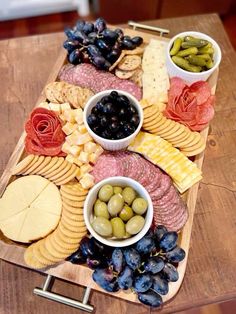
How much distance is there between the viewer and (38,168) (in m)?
1.05

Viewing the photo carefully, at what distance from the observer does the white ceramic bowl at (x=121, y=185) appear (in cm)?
92

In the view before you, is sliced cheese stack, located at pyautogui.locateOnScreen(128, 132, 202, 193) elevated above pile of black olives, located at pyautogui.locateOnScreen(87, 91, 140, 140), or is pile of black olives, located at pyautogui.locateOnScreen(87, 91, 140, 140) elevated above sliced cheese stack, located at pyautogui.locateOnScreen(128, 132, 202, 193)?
pile of black olives, located at pyautogui.locateOnScreen(87, 91, 140, 140)

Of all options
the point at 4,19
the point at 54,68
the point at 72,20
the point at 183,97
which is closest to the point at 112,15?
the point at 72,20

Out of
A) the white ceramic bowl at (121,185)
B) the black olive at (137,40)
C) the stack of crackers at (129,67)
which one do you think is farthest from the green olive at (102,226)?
the black olive at (137,40)

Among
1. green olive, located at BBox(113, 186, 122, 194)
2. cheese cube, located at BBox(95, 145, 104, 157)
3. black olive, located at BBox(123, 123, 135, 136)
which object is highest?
black olive, located at BBox(123, 123, 135, 136)

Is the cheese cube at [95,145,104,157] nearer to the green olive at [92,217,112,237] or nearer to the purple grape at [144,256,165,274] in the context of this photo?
the green olive at [92,217,112,237]

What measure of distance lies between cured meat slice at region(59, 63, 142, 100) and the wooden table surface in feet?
0.52

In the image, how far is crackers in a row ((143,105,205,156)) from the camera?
1.12 meters

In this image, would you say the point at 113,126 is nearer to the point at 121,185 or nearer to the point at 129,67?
the point at 121,185

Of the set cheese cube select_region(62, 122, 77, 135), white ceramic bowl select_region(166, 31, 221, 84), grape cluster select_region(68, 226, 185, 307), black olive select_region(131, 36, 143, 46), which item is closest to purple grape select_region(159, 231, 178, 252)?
grape cluster select_region(68, 226, 185, 307)

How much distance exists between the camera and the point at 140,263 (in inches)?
35.5

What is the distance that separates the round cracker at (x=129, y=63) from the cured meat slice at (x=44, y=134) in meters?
0.31

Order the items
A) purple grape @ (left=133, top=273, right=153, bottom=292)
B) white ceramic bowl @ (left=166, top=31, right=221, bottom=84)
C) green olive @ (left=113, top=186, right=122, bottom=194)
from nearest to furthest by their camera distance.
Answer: purple grape @ (left=133, top=273, right=153, bottom=292), green olive @ (left=113, top=186, right=122, bottom=194), white ceramic bowl @ (left=166, top=31, right=221, bottom=84)

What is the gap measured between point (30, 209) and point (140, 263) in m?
0.33
